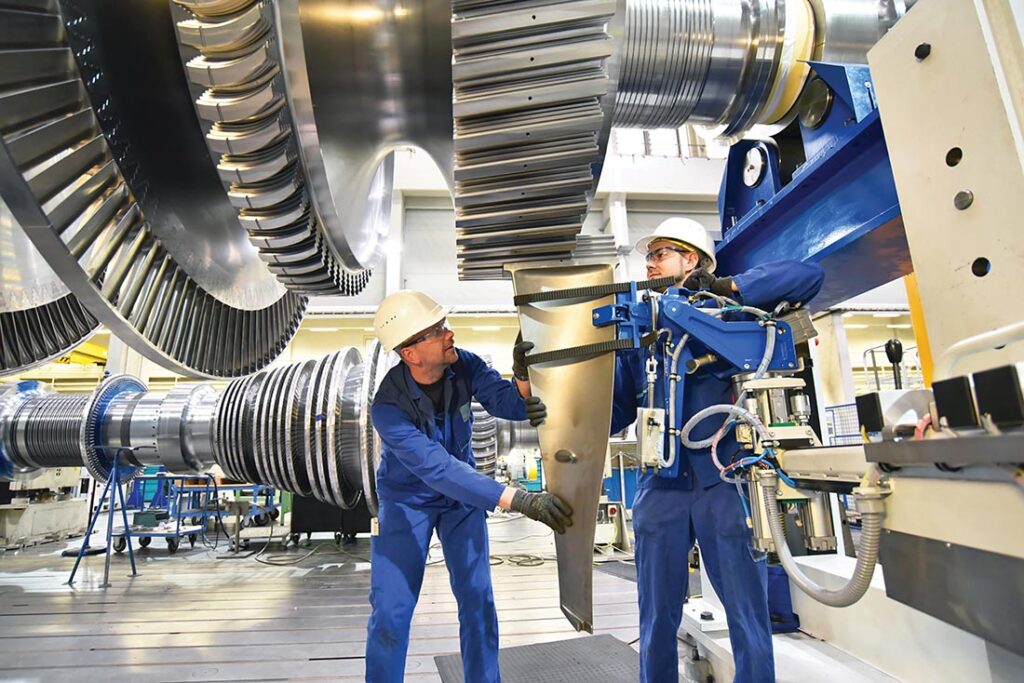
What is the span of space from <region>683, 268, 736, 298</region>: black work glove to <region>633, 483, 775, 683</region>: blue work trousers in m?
0.50

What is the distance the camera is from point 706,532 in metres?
1.44

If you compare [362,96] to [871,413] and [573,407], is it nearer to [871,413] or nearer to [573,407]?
[573,407]

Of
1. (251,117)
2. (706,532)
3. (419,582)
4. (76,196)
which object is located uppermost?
(251,117)

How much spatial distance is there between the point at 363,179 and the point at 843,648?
2.19 metres

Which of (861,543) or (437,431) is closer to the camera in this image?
(861,543)

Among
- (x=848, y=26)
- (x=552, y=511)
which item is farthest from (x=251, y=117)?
(x=848, y=26)

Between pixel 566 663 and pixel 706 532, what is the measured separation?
1.08 metres

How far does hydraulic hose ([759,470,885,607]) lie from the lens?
2.44ft

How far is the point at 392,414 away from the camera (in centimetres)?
173

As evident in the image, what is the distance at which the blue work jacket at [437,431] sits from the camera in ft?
5.15

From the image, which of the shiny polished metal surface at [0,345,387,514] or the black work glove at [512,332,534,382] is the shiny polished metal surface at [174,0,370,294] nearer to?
the black work glove at [512,332,534,382]

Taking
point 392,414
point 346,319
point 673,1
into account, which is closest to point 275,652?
point 392,414

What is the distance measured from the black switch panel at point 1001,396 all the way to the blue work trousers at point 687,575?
35.6 inches

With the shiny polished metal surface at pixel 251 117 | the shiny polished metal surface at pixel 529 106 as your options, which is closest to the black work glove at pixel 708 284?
the shiny polished metal surface at pixel 529 106
